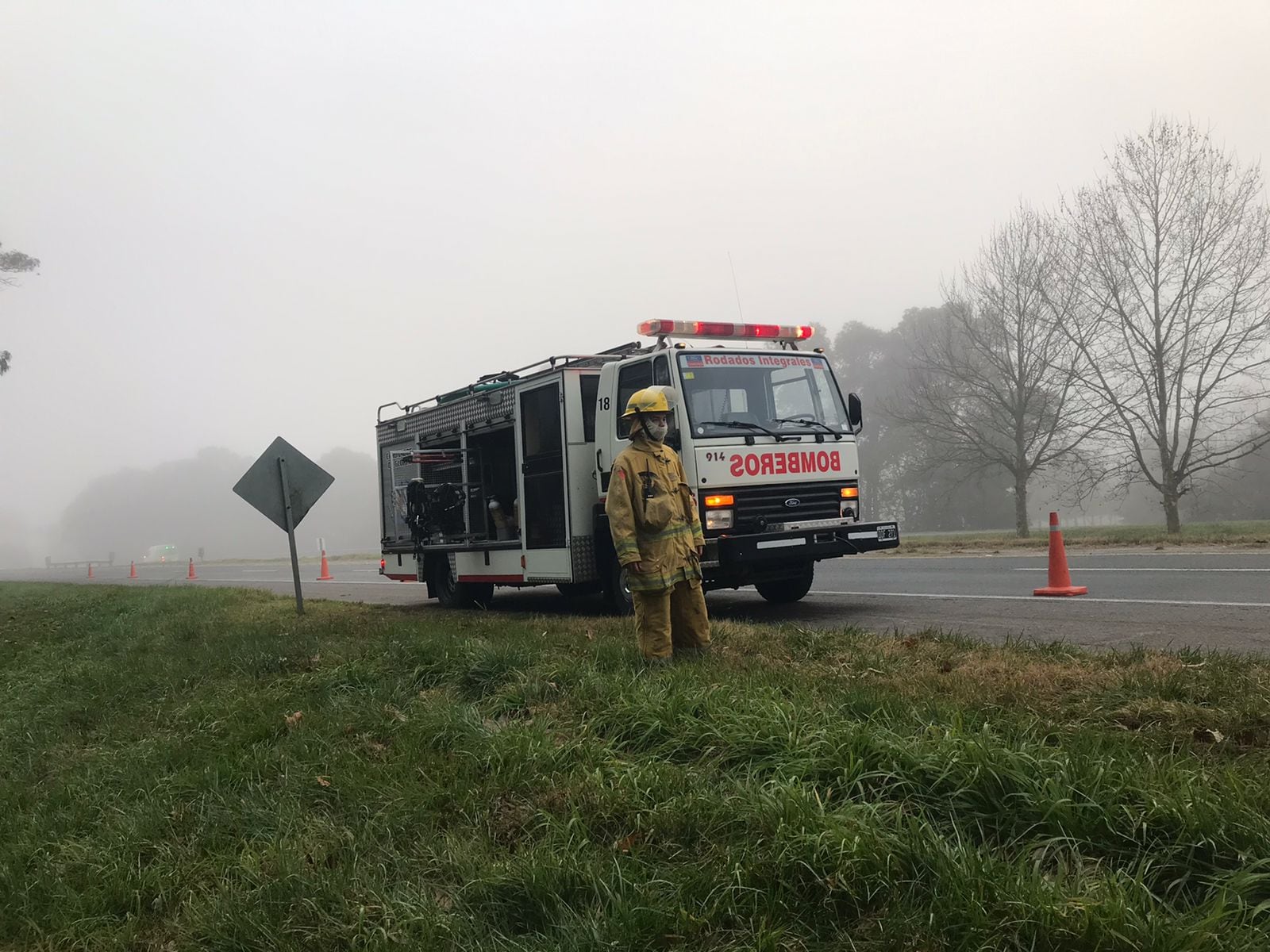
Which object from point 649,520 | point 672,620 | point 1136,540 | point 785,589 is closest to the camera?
point 649,520

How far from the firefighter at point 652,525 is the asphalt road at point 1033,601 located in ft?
8.01

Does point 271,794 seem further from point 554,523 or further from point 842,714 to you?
point 554,523

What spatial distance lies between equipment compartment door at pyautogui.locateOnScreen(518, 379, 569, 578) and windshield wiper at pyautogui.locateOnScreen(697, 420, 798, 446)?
1843 millimetres

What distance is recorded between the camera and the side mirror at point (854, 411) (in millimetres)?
9812

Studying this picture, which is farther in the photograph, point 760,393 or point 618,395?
point 618,395

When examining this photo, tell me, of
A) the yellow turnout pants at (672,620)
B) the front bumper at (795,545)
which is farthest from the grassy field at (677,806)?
the front bumper at (795,545)

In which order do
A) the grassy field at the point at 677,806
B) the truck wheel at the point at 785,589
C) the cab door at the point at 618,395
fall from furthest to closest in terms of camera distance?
the truck wheel at the point at 785,589 < the cab door at the point at 618,395 < the grassy field at the point at 677,806

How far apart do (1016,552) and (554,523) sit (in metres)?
9.13

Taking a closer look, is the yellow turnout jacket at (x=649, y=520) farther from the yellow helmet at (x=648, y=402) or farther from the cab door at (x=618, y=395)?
the cab door at (x=618, y=395)

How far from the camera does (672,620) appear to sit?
669 centimetres

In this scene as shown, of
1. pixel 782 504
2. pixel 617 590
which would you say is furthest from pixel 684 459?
pixel 617 590

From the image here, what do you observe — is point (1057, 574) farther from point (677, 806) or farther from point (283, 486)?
point (283, 486)

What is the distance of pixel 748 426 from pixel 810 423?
732 millimetres

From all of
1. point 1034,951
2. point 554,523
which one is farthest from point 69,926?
point 554,523
